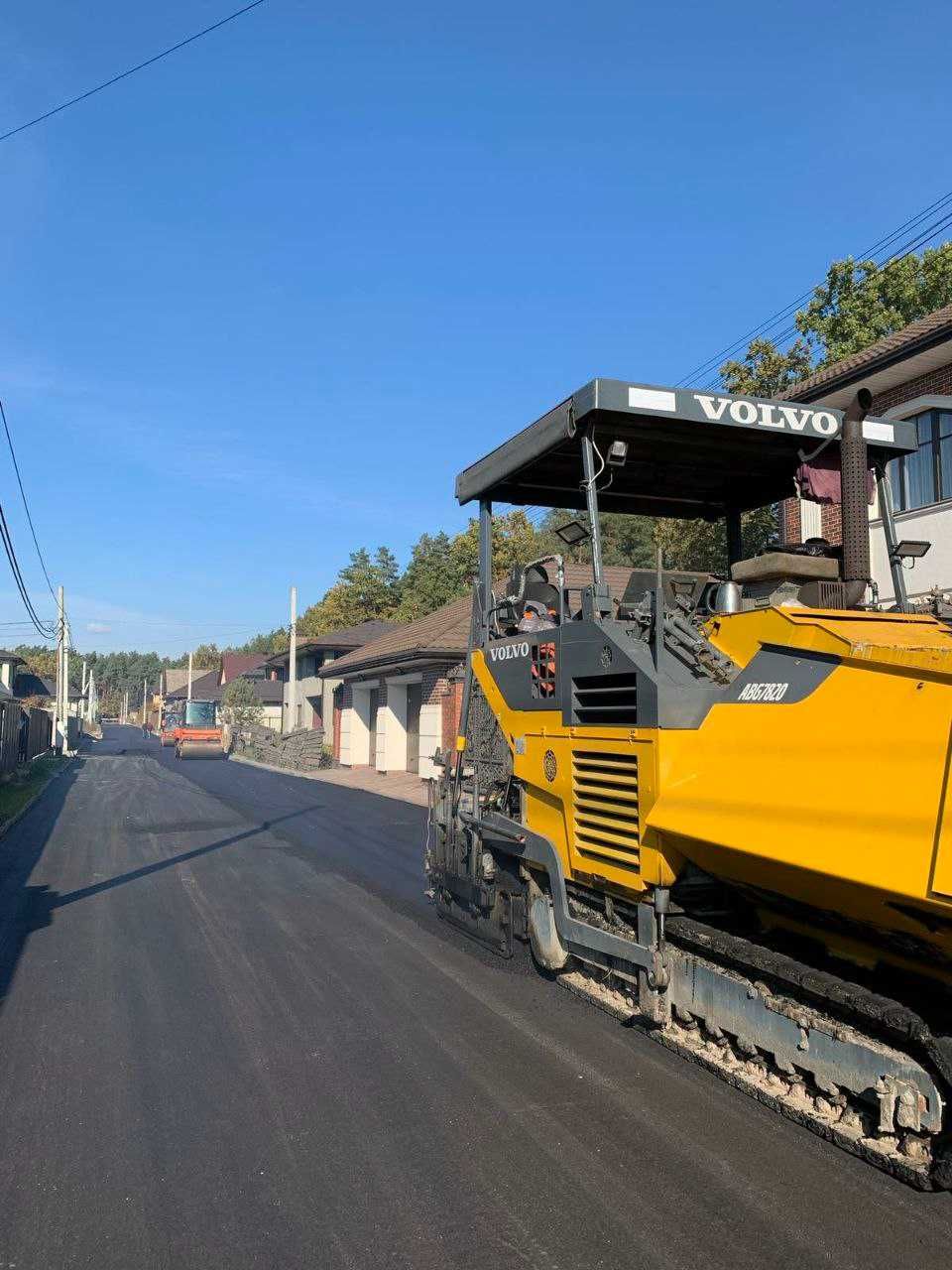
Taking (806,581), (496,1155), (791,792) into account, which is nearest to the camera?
(791,792)

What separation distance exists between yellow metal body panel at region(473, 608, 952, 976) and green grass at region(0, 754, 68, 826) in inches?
552

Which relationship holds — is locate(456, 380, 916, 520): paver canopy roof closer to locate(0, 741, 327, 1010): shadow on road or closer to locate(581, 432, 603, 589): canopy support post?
locate(581, 432, 603, 589): canopy support post

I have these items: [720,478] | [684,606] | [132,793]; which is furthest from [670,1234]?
[132,793]

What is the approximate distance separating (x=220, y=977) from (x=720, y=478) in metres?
4.97

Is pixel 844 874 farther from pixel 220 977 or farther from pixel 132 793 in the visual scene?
pixel 132 793

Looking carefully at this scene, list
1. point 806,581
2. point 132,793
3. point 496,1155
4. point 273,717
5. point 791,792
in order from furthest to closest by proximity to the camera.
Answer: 1. point 273,717
2. point 132,793
3. point 806,581
4. point 496,1155
5. point 791,792

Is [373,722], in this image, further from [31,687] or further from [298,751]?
[31,687]

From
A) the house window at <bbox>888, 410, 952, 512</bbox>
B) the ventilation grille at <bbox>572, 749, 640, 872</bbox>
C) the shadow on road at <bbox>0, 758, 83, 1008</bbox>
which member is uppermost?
the house window at <bbox>888, 410, 952, 512</bbox>

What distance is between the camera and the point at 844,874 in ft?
10.3

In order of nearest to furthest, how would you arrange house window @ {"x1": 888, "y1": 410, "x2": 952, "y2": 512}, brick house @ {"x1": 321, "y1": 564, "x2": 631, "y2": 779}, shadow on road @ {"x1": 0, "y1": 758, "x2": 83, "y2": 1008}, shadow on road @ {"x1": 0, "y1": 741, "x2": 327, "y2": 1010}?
shadow on road @ {"x1": 0, "y1": 758, "x2": 83, "y2": 1008}, shadow on road @ {"x1": 0, "y1": 741, "x2": 327, "y2": 1010}, house window @ {"x1": 888, "y1": 410, "x2": 952, "y2": 512}, brick house @ {"x1": 321, "y1": 564, "x2": 631, "y2": 779}

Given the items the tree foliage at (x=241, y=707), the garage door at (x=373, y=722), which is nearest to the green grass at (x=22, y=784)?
the garage door at (x=373, y=722)

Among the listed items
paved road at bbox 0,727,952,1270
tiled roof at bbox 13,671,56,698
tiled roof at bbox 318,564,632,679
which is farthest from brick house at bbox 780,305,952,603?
tiled roof at bbox 13,671,56,698

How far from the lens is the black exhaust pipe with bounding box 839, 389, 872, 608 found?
458cm

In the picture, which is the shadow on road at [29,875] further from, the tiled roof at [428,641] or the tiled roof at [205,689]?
the tiled roof at [205,689]
